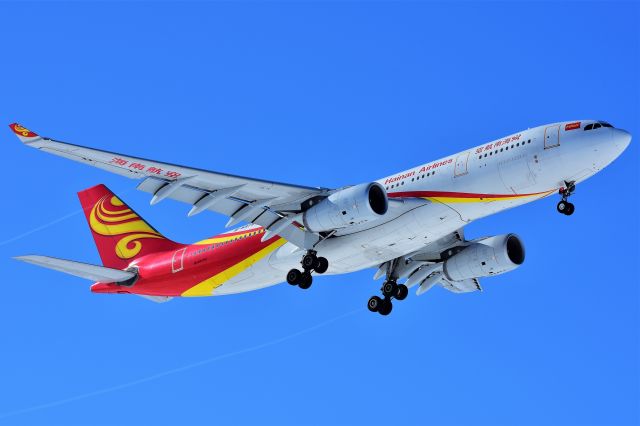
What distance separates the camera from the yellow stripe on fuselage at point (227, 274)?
1548 inches

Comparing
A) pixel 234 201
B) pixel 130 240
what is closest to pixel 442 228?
pixel 234 201

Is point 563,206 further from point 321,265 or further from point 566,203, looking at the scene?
point 321,265

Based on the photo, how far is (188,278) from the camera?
135ft

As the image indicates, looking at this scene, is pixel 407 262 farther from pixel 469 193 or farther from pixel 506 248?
pixel 469 193

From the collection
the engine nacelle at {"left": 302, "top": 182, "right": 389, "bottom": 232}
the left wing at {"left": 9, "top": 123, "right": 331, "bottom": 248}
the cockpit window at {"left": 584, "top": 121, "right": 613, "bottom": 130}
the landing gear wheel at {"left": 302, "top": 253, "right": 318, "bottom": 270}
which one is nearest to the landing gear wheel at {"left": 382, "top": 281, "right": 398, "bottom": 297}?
the landing gear wheel at {"left": 302, "top": 253, "right": 318, "bottom": 270}

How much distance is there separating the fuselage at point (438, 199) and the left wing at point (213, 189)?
1748 millimetres

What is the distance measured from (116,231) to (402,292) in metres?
13.1

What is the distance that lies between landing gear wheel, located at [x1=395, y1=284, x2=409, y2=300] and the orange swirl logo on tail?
1068cm

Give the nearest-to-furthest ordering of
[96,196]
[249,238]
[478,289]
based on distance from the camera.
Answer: [249,238] < [478,289] < [96,196]

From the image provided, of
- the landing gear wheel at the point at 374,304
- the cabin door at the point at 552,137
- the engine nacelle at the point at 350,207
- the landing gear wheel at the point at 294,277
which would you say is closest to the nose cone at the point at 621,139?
the cabin door at the point at 552,137

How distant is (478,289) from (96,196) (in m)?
17.5

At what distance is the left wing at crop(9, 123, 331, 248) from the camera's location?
32.8 m

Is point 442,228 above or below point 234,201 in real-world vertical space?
below

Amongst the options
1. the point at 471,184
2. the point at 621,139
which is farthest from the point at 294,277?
the point at 621,139
